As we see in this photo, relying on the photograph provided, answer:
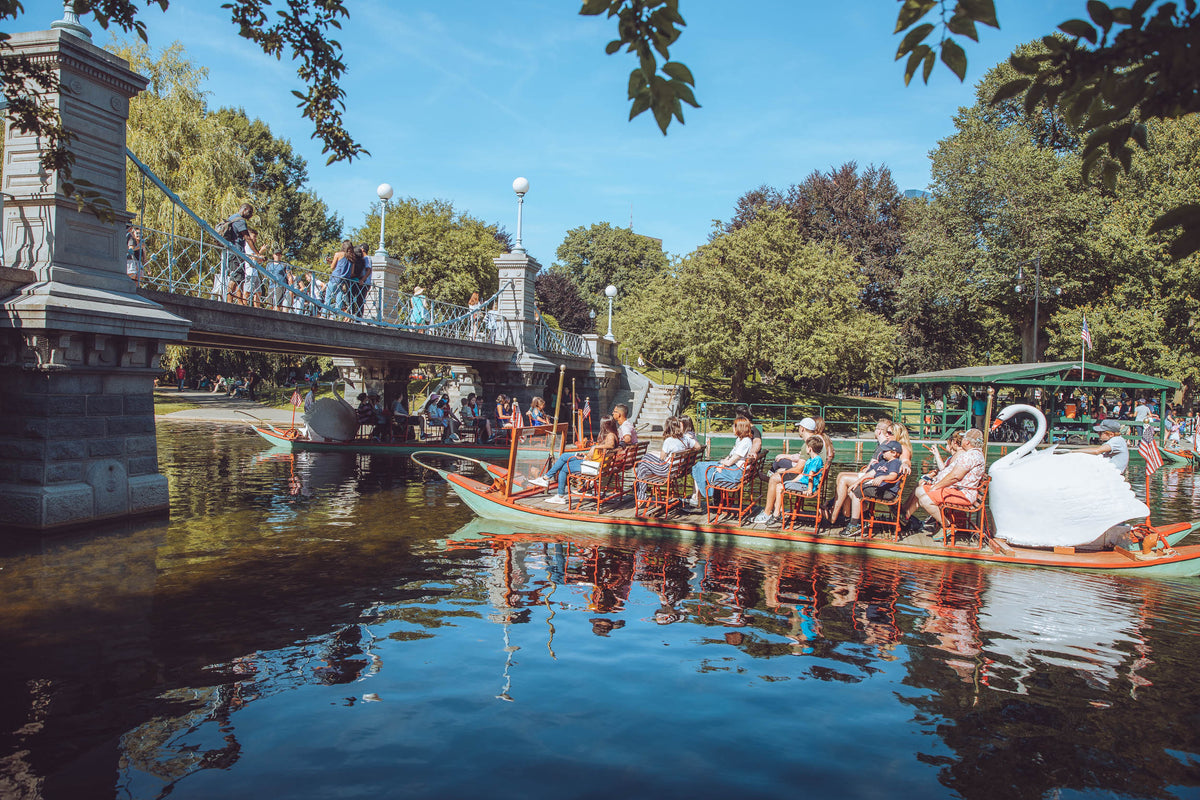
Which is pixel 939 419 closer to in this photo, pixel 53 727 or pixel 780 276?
pixel 780 276

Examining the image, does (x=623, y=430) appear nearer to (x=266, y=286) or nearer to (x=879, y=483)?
(x=879, y=483)

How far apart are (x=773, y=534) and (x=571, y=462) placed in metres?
3.45

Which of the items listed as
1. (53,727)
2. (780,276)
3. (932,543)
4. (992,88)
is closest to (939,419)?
(780,276)

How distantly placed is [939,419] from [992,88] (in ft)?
53.2

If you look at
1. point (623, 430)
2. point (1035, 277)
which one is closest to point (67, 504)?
point (623, 430)

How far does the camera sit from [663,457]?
36.8 ft

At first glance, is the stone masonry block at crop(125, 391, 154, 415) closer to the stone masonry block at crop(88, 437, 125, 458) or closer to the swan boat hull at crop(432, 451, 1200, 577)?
the stone masonry block at crop(88, 437, 125, 458)

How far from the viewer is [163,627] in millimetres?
6781

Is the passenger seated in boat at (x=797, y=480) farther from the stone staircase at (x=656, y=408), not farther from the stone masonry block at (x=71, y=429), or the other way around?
the stone staircase at (x=656, y=408)

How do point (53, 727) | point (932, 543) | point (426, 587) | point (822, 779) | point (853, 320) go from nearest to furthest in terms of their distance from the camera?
point (822, 779), point (53, 727), point (426, 587), point (932, 543), point (853, 320)

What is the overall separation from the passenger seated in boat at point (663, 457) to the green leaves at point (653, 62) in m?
7.91

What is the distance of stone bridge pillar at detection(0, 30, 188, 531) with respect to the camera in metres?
9.84

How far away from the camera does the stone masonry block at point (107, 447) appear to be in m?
10.6

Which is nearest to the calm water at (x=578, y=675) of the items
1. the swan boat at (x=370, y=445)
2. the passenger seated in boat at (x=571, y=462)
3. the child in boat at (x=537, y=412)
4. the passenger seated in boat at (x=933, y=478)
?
the passenger seated in boat at (x=933, y=478)
